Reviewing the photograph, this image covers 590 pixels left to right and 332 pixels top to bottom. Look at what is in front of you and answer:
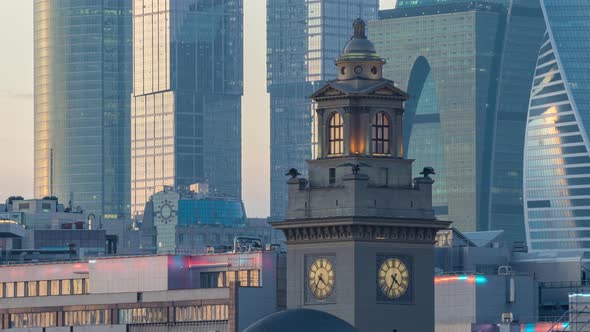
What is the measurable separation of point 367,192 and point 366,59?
6.04 m

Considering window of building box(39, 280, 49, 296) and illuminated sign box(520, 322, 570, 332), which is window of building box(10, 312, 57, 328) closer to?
window of building box(39, 280, 49, 296)

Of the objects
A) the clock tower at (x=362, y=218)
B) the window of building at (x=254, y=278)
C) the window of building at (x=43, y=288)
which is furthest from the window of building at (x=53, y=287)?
the clock tower at (x=362, y=218)

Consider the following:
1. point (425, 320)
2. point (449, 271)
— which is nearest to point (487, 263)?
point (449, 271)

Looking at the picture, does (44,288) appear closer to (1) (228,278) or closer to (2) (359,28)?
(1) (228,278)

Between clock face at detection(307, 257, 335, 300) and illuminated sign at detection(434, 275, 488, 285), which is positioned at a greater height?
clock face at detection(307, 257, 335, 300)

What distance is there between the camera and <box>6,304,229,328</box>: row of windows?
509ft

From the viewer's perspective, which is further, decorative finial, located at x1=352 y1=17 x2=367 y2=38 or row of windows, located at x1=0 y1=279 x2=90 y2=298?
row of windows, located at x1=0 y1=279 x2=90 y2=298

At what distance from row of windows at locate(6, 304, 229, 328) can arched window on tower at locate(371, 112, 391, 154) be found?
3975cm

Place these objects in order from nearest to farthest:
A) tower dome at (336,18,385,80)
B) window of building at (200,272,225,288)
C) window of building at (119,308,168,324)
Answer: tower dome at (336,18,385,80), window of building at (119,308,168,324), window of building at (200,272,225,288)

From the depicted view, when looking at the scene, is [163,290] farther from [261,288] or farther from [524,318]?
[524,318]

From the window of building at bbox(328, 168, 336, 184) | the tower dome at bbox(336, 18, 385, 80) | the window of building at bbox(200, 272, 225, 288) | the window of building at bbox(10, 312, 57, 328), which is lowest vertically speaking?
the window of building at bbox(10, 312, 57, 328)

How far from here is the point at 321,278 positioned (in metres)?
115

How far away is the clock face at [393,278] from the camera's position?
114812 millimetres

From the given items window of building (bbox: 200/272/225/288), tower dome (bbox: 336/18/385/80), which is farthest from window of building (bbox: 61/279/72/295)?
tower dome (bbox: 336/18/385/80)
